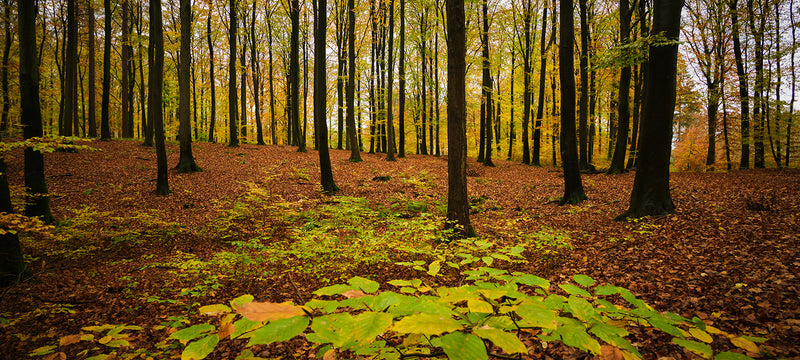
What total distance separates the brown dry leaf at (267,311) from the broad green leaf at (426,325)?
1.21ft

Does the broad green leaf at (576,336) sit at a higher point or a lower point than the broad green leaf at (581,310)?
lower

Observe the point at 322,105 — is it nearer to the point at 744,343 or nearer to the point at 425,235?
the point at 425,235

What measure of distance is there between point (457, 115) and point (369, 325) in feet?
19.3

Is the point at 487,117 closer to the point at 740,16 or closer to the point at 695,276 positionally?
the point at 740,16

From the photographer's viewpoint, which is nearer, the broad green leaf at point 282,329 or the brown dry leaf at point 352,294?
the broad green leaf at point 282,329

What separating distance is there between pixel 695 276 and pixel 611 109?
23754 millimetres

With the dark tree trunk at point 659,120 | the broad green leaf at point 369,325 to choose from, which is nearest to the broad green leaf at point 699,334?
the broad green leaf at point 369,325

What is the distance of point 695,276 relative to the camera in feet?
13.7

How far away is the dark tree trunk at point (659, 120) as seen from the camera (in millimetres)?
6363

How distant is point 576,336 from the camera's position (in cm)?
114

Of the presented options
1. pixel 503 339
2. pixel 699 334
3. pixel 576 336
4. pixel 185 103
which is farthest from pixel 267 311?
pixel 185 103

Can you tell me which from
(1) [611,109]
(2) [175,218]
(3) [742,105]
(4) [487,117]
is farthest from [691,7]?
(2) [175,218]

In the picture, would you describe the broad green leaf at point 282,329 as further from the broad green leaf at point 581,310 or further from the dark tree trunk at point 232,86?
the dark tree trunk at point 232,86

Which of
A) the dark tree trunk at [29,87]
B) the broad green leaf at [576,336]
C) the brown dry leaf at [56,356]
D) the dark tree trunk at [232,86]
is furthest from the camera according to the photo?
the dark tree trunk at [232,86]
